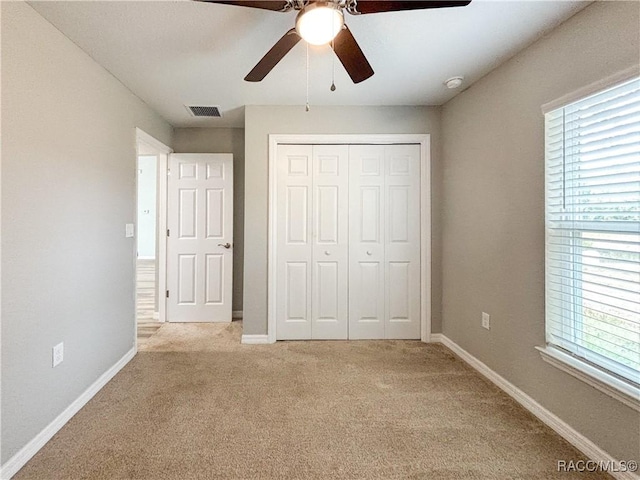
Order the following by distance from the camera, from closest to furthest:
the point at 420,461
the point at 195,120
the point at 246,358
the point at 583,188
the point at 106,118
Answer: the point at 420,461
the point at 583,188
the point at 106,118
the point at 246,358
the point at 195,120

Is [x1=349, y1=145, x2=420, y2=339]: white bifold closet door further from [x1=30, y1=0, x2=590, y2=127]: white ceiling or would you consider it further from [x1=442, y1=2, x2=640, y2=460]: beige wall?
[x1=30, y1=0, x2=590, y2=127]: white ceiling

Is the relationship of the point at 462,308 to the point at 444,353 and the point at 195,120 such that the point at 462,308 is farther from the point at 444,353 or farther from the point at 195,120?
the point at 195,120

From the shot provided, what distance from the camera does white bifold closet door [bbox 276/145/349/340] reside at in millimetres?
3143

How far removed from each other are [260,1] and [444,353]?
3.01 meters

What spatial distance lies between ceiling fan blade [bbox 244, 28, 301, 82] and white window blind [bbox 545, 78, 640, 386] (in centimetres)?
158

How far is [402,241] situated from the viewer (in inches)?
126

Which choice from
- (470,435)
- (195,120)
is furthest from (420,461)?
(195,120)

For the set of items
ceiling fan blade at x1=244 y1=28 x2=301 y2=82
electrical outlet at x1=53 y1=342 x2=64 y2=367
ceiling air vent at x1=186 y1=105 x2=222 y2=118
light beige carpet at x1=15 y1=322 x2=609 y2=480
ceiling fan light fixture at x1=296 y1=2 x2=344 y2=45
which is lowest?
light beige carpet at x1=15 y1=322 x2=609 y2=480

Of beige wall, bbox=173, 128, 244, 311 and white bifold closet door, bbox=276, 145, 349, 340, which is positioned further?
beige wall, bbox=173, 128, 244, 311

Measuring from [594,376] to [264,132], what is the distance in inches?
121

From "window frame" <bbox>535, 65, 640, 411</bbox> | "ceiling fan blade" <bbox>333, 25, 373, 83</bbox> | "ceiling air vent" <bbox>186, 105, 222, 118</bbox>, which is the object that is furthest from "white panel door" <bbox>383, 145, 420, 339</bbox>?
"ceiling air vent" <bbox>186, 105, 222, 118</bbox>

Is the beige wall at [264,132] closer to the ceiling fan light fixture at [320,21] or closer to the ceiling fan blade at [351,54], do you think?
the ceiling fan blade at [351,54]

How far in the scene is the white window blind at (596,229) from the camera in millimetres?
1435

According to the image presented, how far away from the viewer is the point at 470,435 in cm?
174
